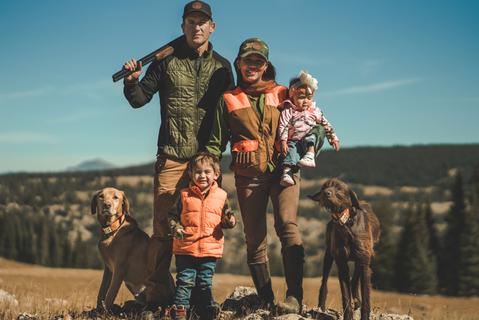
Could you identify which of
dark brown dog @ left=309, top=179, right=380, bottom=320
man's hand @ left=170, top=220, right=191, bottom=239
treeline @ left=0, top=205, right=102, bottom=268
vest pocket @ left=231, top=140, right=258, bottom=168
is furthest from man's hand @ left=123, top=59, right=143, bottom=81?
treeline @ left=0, top=205, right=102, bottom=268

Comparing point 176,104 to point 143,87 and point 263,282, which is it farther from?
point 263,282

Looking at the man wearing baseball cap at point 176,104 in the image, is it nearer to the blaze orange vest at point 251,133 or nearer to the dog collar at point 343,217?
the blaze orange vest at point 251,133

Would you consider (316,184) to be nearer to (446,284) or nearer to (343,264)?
(446,284)

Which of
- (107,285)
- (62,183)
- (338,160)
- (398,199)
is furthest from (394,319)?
(338,160)

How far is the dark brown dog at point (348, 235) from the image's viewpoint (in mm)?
6270

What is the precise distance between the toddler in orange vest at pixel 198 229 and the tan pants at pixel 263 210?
1.14 ft

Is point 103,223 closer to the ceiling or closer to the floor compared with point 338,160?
closer to the floor

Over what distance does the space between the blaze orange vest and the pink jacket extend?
0.38 feet

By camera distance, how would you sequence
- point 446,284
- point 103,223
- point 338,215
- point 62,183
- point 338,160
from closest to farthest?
point 338,215 < point 103,223 < point 446,284 < point 62,183 < point 338,160

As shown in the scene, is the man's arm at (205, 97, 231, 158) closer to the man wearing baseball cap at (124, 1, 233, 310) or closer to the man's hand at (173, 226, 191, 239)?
the man wearing baseball cap at (124, 1, 233, 310)

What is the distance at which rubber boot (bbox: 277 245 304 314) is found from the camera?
662 centimetres

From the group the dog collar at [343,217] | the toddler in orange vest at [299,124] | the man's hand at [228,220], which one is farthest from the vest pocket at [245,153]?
the dog collar at [343,217]

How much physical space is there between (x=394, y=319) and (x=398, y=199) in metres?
102

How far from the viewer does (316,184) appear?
110 meters
